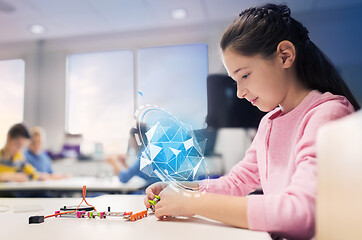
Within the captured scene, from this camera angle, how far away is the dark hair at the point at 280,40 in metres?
0.83

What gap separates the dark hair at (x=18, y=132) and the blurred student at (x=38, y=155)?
237mm

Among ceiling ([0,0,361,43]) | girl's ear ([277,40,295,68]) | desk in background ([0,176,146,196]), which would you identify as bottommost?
desk in background ([0,176,146,196])

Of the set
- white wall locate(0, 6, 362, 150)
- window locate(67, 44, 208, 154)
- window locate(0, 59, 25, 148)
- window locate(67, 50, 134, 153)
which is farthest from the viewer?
window locate(0, 59, 25, 148)

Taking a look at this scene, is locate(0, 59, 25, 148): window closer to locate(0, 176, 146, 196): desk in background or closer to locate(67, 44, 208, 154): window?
locate(67, 44, 208, 154): window

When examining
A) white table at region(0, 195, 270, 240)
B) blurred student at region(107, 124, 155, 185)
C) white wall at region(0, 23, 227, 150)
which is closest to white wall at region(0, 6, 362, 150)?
white wall at region(0, 23, 227, 150)

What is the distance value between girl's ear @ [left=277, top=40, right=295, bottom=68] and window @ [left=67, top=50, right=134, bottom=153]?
3.19 m

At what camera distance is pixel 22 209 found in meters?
0.90

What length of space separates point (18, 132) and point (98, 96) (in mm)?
1155

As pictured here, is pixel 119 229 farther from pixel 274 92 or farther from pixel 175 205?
pixel 274 92

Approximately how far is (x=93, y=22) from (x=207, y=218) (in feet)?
9.17

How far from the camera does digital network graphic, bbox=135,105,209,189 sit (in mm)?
813

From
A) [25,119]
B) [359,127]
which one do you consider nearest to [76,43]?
[25,119]

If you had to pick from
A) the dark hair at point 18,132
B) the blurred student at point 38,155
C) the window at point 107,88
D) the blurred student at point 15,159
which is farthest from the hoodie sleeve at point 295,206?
the blurred student at point 38,155

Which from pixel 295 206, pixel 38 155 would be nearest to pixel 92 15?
pixel 38 155
